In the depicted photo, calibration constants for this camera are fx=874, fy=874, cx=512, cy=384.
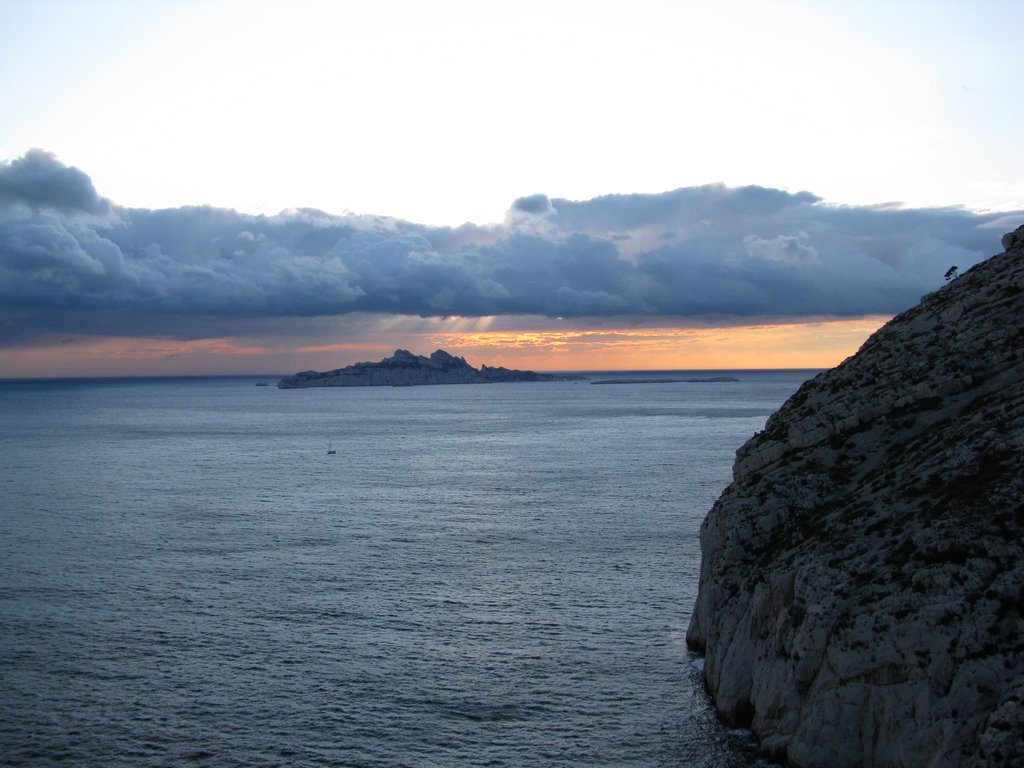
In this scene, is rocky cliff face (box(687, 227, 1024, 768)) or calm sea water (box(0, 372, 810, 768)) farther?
calm sea water (box(0, 372, 810, 768))

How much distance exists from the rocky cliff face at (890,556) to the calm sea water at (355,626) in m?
4.15

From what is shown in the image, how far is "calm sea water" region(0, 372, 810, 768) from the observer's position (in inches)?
1355

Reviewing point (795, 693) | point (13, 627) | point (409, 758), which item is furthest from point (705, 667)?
point (13, 627)

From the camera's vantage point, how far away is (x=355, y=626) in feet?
155

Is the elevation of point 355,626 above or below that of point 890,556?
below

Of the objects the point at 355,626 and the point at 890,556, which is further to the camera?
the point at 355,626

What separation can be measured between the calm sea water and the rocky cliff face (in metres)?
4.15

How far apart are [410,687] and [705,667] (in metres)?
13.3

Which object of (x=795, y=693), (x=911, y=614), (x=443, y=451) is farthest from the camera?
(x=443, y=451)

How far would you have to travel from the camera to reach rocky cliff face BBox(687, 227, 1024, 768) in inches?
1047

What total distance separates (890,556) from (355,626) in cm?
2806

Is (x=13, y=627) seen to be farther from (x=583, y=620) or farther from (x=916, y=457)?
(x=916, y=457)

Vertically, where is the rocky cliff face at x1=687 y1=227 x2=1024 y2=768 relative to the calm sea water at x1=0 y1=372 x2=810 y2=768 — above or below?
above

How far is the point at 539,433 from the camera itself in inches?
7067
